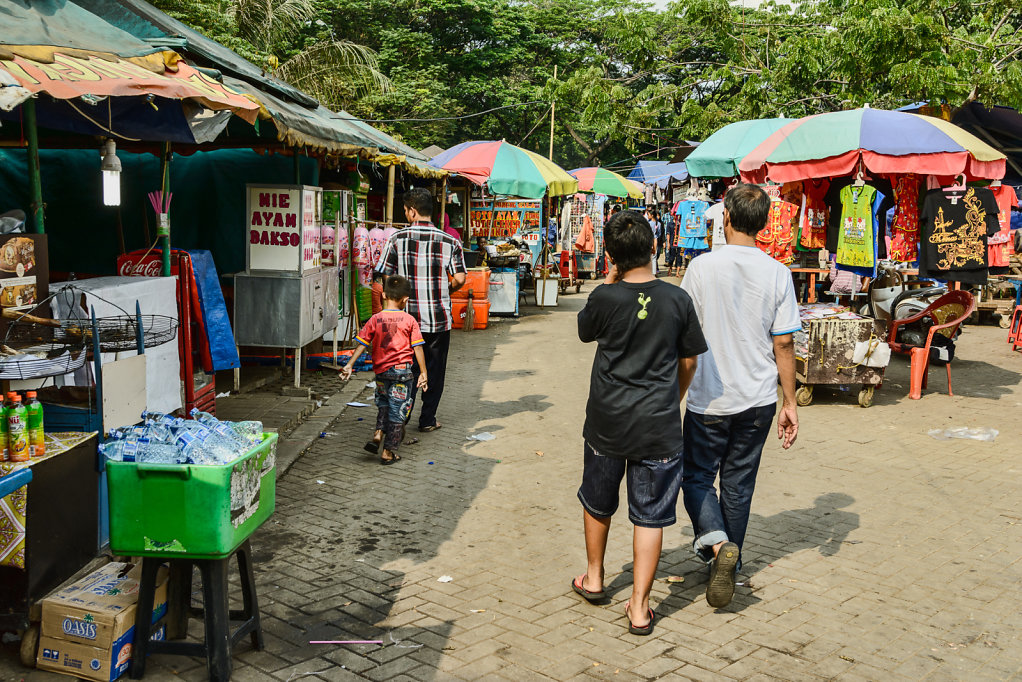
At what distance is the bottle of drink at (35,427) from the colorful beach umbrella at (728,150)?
8.28 m

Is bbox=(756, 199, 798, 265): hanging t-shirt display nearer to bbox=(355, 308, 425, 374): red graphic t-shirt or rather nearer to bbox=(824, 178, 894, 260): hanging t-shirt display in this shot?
bbox=(824, 178, 894, 260): hanging t-shirt display

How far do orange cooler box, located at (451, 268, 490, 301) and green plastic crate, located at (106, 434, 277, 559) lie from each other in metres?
10.9

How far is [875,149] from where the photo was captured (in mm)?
8398

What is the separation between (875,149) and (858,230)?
1.11 m

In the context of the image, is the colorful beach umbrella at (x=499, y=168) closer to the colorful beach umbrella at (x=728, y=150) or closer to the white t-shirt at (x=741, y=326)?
the colorful beach umbrella at (x=728, y=150)

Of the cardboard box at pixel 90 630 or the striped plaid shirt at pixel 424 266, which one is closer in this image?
the cardboard box at pixel 90 630

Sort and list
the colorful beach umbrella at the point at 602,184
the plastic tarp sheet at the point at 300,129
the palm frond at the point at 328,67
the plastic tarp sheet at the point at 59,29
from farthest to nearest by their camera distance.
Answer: the colorful beach umbrella at the point at 602,184, the palm frond at the point at 328,67, the plastic tarp sheet at the point at 300,129, the plastic tarp sheet at the point at 59,29

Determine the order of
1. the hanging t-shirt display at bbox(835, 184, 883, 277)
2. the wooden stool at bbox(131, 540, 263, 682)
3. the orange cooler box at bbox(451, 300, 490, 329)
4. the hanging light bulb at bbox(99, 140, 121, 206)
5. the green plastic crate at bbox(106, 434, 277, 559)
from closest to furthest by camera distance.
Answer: the green plastic crate at bbox(106, 434, 277, 559) < the wooden stool at bbox(131, 540, 263, 682) < the hanging light bulb at bbox(99, 140, 121, 206) < the hanging t-shirt display at bbox(835, 184, 883, 277) < the orange cooler box at bbox(451, 300, 490, 329)

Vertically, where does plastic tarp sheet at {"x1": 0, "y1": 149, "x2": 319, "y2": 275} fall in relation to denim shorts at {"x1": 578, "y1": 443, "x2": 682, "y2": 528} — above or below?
above

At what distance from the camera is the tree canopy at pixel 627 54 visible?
14594 mm

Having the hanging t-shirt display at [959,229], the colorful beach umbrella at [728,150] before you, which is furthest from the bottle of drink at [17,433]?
the colorful beach umbrella at [728,150]

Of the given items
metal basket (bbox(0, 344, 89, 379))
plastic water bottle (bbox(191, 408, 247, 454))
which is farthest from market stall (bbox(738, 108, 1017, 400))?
metal basket (bbox(0, 344, 89, 379))

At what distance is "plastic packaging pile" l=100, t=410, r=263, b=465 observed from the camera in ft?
11.1

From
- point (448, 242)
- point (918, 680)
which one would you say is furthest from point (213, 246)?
point (918, 680)
